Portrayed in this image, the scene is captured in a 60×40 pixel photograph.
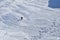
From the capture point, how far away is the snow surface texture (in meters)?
1.93

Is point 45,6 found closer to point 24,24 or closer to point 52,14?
point 52,14

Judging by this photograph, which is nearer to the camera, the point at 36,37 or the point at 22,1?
the point at 36,37

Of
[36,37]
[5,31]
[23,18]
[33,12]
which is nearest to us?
[36,37]

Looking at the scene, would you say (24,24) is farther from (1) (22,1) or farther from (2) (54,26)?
(1) (22,1)

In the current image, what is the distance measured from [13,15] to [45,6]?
734 millimetres

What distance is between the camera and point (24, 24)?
7.25 ft

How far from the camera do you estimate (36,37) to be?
1.88m

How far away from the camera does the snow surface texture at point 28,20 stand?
6.33 feet

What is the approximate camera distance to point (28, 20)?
234 centimetres

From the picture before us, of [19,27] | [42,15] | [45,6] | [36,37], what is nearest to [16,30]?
[19,27]

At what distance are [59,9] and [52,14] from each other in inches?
12.0

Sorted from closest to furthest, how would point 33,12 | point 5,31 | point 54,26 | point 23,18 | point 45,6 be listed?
point 5,31
point 54,26
point 23,18
point 33,12
point 45,6

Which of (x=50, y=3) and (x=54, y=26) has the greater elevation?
(x=50, y=3)

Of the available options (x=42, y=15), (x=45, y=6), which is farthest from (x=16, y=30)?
(x=45, y=6)
